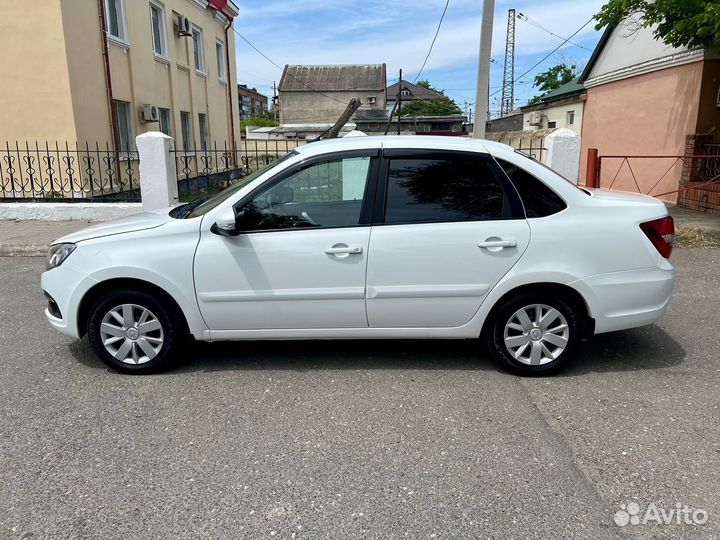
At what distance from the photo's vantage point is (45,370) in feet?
13.9

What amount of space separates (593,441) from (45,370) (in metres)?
3.90

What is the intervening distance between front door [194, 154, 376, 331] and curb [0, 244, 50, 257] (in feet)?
19.8

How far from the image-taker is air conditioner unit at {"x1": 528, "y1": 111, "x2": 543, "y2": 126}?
25.7m

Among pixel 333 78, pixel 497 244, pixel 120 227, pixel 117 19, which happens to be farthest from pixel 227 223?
pixel 333 78

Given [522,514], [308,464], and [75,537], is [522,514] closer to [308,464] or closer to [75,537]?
[308,464]

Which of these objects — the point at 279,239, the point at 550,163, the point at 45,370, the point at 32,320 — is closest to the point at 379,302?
the point at 279,239

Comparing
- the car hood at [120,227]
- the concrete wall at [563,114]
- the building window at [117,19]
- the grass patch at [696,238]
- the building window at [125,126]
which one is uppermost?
the building window at [117,19]

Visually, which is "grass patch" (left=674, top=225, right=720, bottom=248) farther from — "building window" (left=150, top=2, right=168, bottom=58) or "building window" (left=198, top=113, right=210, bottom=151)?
"building window" (left=198, top=113, right=210, bottom=151)

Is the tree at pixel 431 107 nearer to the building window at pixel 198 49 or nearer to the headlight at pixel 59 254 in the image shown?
the building window at pixel 198 49

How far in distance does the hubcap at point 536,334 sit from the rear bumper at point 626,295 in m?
0.26

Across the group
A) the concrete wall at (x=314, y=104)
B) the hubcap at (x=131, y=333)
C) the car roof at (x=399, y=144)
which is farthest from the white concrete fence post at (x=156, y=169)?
the concrete wall at (x=314, y=104)

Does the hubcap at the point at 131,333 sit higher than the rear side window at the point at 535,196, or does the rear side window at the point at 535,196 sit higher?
the rear side window at the point at 535,196

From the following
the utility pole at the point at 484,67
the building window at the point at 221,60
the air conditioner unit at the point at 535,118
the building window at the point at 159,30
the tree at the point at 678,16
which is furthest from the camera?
the air conditioner unit at the point at 535,118

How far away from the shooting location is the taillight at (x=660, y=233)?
12.9 feet
